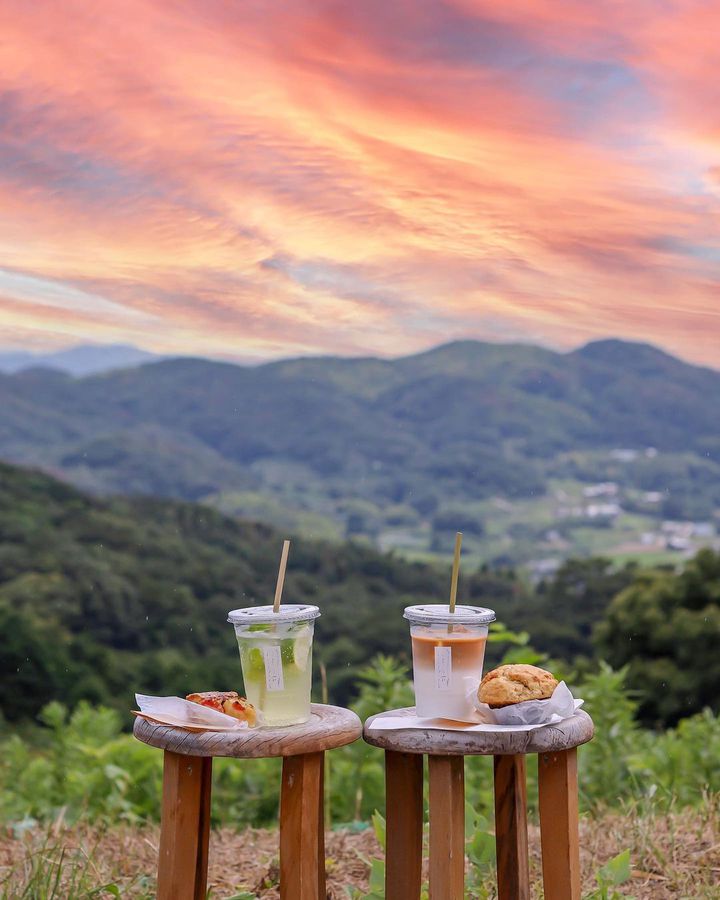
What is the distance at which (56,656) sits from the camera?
426 inches

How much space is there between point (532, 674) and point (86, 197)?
542 centimetres

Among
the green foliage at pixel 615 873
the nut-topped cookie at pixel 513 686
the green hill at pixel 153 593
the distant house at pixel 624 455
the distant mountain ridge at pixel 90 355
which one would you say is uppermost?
the distant mountain ridge at pixel 90 355

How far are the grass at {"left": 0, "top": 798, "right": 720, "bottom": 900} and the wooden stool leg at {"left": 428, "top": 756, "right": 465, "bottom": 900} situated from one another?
0.54 m

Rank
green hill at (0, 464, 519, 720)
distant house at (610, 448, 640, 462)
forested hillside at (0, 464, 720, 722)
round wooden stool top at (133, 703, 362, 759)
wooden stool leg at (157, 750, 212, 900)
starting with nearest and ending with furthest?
round wooden stool top at (133, 703, 362, 759)
wooden stool leg at (157, 750, 212, 900)
forested hillside at (0, 464, 720, 722)
green hill at (0, 464, 519, 720)
distant house at (610, 448, 640, 462)

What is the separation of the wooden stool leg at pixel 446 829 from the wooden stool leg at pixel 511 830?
233 millimetres

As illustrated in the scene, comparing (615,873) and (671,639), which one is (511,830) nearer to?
(615,873)

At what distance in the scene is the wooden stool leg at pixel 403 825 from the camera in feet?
7.71

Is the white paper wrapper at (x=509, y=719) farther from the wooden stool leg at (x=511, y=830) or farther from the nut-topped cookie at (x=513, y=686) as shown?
the wooden stool leg at (x=511, y=830)

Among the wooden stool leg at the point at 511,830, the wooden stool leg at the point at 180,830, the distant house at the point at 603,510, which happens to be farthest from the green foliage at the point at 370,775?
the distant house at the point at 603,510

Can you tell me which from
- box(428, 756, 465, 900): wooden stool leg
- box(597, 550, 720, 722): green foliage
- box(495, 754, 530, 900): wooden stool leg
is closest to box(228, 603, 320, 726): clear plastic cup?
box(428, 756, 465, 900): wooden stool leg

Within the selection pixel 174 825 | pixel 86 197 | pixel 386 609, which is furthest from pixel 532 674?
pixel 386 609

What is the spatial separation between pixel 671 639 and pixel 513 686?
6010mm

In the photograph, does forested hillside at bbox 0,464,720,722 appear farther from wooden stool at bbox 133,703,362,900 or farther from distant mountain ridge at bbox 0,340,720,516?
wooden stool at bbox 133,703,362,900

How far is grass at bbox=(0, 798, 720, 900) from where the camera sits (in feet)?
9.23
